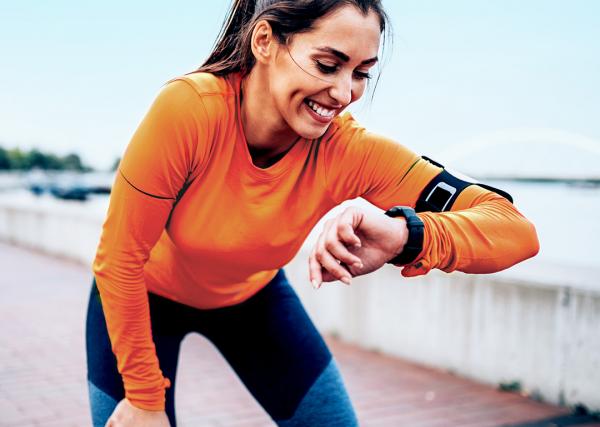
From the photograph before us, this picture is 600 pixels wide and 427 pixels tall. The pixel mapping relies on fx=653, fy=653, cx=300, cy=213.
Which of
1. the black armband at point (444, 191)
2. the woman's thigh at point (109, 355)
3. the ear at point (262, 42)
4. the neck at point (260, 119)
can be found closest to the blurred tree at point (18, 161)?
the woman's thigh at point (109, 355)

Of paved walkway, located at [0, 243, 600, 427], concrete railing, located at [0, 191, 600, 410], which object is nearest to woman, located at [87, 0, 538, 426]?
paved walkway, located at [0, 243, 600, 427]

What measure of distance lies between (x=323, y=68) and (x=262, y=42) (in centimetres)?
20

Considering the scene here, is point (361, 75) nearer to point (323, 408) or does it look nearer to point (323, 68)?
point (323, 68)

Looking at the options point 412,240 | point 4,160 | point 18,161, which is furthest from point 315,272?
point 18,161

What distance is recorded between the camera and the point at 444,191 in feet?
5.75

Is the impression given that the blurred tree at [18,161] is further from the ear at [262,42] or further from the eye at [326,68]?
the eye at [326,68]

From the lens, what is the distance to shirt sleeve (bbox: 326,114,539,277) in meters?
1.47

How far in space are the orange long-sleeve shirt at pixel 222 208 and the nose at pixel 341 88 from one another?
0.25 meters

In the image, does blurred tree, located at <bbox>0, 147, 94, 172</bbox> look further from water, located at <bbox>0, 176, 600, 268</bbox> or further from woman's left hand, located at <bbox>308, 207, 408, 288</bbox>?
woman's left hand, located at <bbox>308, 207, 408, 288</bbox>

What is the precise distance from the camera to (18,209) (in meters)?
12.6

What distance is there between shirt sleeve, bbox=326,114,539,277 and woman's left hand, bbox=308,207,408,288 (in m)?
0.09

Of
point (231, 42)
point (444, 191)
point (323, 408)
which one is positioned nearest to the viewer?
point (444, 191)

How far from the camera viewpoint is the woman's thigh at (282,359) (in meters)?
2.07

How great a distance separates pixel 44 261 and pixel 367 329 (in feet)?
22.1
